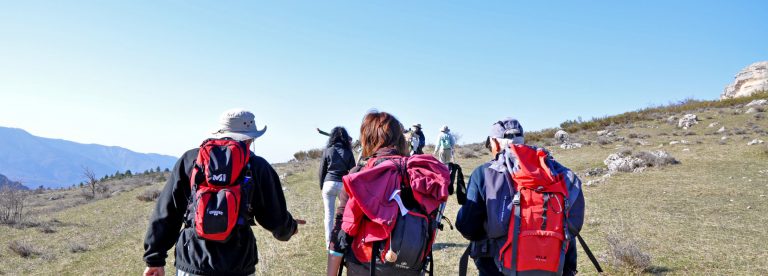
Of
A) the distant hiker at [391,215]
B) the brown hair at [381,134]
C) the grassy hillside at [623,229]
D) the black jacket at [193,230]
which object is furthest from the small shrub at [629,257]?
the black jacket at [193,230]

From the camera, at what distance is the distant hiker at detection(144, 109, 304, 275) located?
107 inches

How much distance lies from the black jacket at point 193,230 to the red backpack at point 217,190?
106 millimetres

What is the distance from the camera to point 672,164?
47.7 ft

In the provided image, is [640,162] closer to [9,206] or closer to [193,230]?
[193,230]

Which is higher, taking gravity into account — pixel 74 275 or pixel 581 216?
pixel 581 216

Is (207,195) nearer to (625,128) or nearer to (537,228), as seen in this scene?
(537,228)

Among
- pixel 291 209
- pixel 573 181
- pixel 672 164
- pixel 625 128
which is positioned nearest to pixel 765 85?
pixel 625 128

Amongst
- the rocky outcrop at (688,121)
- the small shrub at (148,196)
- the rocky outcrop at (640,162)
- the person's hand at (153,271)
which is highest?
the rocky outcrop at (688,121)

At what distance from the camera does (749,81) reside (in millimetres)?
45062

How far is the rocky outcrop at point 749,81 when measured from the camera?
4331 cm

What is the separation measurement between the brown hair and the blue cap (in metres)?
0.67

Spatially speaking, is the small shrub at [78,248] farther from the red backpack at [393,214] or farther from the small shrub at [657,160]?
the small shrub at [657,160]

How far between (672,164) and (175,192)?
50.6ft

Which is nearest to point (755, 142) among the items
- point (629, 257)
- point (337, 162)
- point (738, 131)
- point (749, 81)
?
point (738, 131)
